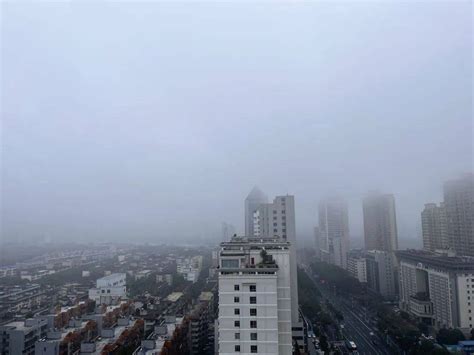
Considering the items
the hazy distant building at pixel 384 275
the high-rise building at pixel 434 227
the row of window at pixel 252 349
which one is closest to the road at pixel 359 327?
the hazy distant building at pixel 384 275

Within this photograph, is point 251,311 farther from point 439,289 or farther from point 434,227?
point 434,227

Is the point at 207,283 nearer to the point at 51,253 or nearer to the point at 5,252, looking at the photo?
the point at 5,252

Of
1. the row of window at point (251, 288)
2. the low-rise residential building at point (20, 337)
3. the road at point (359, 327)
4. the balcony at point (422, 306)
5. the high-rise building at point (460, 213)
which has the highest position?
the high-rise building at point (460, 213)

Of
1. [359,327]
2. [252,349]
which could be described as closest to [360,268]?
[359,327]

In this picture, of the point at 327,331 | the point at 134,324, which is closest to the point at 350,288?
the point at 327,331

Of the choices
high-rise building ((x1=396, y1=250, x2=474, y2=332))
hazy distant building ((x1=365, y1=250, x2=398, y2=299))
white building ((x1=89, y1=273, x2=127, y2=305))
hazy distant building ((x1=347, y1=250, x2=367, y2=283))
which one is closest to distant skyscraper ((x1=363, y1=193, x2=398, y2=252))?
hazy distant building ((x1=347, y1=250, x2=367, y2=283))

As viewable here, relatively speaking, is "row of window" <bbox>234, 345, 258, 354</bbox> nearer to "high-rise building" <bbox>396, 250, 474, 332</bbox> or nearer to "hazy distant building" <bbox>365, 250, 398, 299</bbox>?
"high-rise building" <bbox>396, 250, 474, 332</bbox>

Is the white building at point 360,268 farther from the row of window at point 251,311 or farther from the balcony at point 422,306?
the row of window at point 251,311
